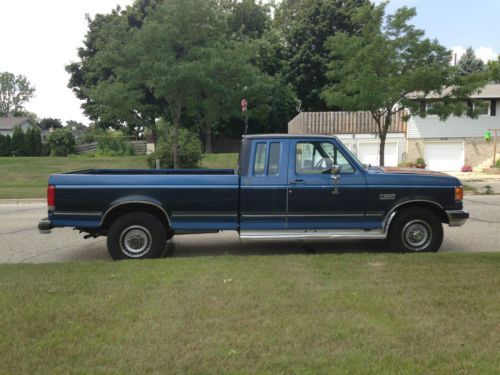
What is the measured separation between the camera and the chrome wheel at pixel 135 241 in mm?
6996

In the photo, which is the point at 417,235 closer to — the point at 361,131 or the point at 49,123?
the point at 361,131

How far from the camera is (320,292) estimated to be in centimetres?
498

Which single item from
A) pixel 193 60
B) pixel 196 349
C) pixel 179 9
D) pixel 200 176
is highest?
pixel 179 9

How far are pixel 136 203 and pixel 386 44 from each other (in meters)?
14.6

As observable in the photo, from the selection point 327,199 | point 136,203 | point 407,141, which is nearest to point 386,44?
point 407,141

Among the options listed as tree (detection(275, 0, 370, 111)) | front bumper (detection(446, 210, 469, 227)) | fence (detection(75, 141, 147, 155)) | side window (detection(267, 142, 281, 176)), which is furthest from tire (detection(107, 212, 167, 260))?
tree (detection(275, 0, 370, 111))

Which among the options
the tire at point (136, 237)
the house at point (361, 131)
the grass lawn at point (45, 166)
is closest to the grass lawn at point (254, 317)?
the tire at point (136, 237)

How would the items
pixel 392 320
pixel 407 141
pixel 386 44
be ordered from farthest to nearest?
pixel 407 141, pixel 386 44, pixel 392 320

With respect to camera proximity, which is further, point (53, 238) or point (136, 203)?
point (53, 238)

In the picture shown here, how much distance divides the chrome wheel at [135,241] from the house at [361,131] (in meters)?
22.5

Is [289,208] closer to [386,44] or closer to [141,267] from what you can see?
[141,267]

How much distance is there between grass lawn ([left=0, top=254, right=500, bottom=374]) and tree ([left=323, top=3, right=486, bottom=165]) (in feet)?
43.0

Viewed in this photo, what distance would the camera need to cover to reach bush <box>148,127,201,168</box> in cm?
2441

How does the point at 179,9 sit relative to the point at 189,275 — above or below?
above
